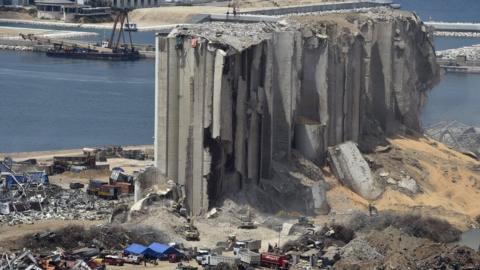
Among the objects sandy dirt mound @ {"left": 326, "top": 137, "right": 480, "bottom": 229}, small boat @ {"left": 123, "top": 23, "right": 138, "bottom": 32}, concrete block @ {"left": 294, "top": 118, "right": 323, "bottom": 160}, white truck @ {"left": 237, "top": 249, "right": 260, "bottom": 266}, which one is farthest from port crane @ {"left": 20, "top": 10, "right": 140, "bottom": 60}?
white truck @ {"left": 237, "top": 249, "right": 260, "bottom": 266}

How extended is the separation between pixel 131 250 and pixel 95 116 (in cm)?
2942

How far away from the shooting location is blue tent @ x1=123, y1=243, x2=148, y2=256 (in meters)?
29.1

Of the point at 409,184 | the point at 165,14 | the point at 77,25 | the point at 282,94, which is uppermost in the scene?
the point at 282,94

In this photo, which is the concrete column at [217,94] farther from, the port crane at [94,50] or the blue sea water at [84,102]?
the port crane at [94,50]

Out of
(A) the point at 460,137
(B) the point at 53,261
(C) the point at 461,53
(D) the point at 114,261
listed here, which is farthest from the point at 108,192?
(C) the point at 461,53

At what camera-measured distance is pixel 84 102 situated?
207 feet

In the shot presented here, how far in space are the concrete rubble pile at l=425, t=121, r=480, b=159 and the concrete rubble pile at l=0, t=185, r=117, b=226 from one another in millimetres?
13666

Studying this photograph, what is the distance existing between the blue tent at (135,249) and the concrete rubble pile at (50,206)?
380 centimetres

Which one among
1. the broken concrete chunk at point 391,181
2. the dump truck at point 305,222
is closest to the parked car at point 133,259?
the dump truck at point 305,222

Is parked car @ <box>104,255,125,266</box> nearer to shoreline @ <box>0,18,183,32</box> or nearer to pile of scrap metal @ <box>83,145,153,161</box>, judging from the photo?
pile of scrap metal @ <box>83,145,153,161</box>

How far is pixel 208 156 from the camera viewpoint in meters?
33.6

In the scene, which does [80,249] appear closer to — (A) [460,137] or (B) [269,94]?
(B) [269,94]

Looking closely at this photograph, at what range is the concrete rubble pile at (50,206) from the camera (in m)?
Result: 33.3

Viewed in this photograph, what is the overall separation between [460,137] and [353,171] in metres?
9.66
